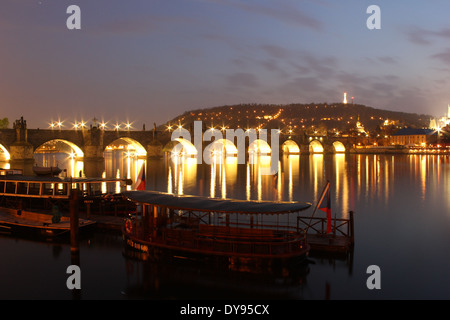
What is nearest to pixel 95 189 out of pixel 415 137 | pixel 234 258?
pixel 234 258

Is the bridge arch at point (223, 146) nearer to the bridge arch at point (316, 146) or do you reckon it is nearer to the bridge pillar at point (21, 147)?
the bridge arch at point (316, 146)

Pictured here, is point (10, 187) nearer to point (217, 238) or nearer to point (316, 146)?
point (217, 238)

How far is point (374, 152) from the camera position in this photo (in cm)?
14338

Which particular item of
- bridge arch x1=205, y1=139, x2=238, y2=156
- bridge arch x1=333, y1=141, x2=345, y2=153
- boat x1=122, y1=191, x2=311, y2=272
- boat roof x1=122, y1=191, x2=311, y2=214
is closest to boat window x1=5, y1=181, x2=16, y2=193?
boat x1=122, y1=191, x2=311, y2=272

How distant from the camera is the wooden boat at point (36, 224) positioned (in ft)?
65.8

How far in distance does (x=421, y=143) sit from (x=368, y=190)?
123m

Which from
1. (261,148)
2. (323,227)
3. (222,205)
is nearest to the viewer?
(222,205)

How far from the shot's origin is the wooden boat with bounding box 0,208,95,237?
20.0 metres

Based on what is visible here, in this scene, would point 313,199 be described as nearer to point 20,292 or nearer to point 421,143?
point 20,292

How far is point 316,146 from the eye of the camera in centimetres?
15062

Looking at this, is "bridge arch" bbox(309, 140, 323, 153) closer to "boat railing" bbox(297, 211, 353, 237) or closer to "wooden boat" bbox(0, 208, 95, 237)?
"boat railing" bbox(297, 211, 353, 237)

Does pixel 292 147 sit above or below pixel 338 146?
below

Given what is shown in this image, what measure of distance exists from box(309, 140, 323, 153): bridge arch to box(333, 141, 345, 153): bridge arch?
671 cm

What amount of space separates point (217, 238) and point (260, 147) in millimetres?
129719
